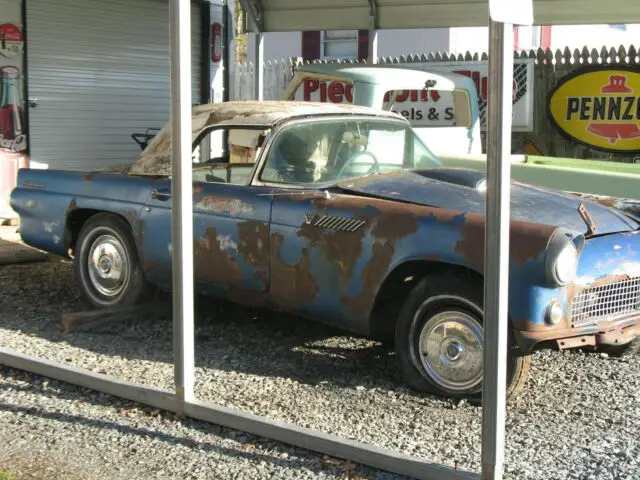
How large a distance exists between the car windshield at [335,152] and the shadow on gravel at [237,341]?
1.10m

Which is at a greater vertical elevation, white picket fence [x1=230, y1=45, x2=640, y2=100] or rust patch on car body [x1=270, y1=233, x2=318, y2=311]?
white picket fence [x1=230, y1=45, x2=640, y2=100]


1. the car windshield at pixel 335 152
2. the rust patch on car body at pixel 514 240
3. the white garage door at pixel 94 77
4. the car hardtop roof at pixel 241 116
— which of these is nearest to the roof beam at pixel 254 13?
the white garage door at pixel 94 77

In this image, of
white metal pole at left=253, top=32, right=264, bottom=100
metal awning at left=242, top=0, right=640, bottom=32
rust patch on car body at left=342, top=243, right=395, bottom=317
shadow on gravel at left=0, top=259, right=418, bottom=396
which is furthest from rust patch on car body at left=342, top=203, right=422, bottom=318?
white metal pole at left=253, top=32, right=264, bottom=100

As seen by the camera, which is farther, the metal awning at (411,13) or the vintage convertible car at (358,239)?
the metal awning at (411,13)

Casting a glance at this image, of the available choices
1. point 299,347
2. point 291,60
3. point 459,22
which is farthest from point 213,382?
point 291,60

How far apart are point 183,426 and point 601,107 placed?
10517 mm

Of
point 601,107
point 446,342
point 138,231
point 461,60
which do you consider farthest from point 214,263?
point 461,60

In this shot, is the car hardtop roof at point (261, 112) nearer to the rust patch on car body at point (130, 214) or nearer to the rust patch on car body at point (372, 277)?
the rust patch on car body at point (130, 214)

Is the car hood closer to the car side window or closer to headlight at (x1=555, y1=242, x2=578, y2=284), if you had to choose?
headlight at (x1=555, y1=242, x2=578, y2=284)

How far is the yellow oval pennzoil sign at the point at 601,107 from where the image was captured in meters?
12.9

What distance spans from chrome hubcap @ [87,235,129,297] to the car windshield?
1.45 m

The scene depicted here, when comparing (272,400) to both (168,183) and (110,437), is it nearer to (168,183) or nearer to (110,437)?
(110,437)

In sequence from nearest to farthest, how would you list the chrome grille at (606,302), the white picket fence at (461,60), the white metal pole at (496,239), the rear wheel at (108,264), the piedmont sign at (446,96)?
1. the white metal pole at (496,239)
2. the chrome grille at (606,302)
3. the rear wheel at (108,264)
4. the white picket fence at (461,60)
5. the piedmont sign at (446,96)

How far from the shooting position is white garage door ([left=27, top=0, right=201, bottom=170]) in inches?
443
